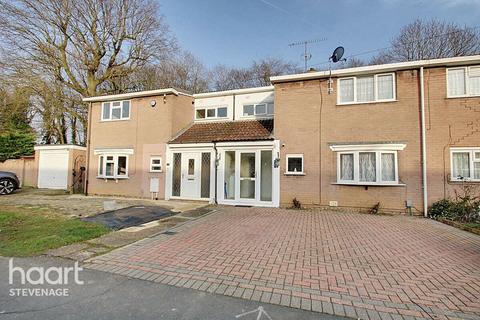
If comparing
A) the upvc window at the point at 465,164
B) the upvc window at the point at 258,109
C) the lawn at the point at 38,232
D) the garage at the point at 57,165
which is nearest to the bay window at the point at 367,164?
the upvc window at the point at 465,164

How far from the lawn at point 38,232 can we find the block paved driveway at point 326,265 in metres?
1.53

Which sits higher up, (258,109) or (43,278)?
(258,109)

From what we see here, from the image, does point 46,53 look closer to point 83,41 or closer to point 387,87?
point 83,41

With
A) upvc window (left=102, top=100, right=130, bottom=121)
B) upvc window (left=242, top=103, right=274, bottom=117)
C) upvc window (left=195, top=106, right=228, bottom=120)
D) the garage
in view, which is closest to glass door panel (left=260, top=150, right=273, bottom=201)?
upvc window (left=242, top=103, right=274, bottom=117)

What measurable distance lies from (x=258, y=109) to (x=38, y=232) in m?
10.7

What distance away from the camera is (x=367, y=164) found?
10.4 meters

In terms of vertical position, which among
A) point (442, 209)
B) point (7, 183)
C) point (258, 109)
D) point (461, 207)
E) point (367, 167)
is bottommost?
point (442, 209)

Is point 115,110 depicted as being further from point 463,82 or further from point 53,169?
point 463,82

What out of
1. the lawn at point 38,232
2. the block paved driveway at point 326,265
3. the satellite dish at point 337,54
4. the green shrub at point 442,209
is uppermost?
the satellite dish at point 337,54

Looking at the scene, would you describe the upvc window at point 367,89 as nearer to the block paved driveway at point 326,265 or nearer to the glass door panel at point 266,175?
the glass door panel at point 266,175

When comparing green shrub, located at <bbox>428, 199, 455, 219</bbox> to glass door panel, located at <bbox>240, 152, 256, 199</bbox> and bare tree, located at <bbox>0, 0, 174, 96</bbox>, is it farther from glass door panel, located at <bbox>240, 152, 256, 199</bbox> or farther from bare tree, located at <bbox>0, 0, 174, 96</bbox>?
bare tree, located at <bbox>0, 0, 174, 96</bbox>

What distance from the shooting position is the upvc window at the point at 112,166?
14.5 metres

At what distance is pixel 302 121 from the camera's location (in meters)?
11.4

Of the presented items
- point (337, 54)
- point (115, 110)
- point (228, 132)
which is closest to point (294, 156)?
point (228, 132)
